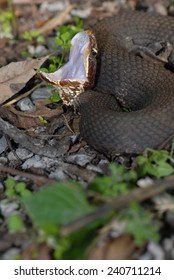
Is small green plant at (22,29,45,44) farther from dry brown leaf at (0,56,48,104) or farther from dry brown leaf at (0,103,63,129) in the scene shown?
dry brown leaf at (0,103,63,129)

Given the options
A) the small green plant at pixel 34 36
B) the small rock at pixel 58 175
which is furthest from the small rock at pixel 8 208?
the small green plant at pixel 34 36

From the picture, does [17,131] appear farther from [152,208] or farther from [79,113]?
[152,208]

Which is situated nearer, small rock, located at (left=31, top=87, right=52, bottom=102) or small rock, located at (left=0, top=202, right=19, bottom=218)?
small rock, located at (left=0, top=202, right=19, bottom=218)

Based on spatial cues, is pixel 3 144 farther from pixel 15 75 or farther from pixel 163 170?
pixel 163 170

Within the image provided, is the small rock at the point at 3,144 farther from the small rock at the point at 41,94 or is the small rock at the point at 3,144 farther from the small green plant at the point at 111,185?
the small green plant at the point at 111,185

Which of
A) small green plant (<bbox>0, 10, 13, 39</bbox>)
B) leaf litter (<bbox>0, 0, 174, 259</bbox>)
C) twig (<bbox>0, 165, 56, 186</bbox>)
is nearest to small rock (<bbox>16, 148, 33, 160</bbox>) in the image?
leaf litter (<bbox>0, 0, 174, 259</bbox>)

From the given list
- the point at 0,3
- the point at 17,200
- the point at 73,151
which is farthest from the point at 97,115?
the point at 0,3

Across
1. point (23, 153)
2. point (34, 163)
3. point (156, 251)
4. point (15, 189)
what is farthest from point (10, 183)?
point (156, 251)
